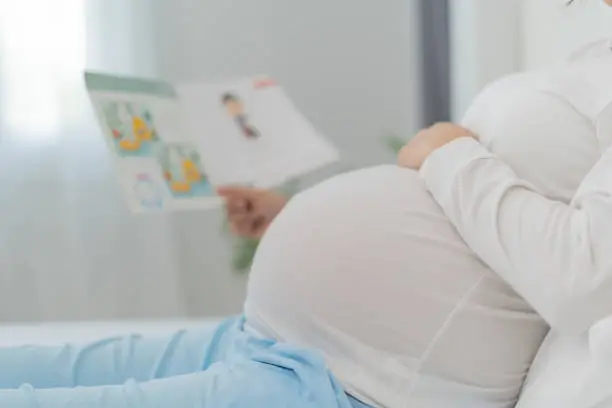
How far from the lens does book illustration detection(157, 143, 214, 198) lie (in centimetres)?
104

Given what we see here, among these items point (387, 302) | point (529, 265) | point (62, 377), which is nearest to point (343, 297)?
point (387, 302)

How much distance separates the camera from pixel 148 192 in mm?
1018

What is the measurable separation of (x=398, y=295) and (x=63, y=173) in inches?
35.7

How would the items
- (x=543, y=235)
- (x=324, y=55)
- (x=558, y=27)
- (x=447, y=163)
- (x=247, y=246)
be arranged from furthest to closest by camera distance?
(x=324, y=55)
(x=247, y=246)
(x=558, y=27)
(x=447, y=163)
(x=543, y=235)

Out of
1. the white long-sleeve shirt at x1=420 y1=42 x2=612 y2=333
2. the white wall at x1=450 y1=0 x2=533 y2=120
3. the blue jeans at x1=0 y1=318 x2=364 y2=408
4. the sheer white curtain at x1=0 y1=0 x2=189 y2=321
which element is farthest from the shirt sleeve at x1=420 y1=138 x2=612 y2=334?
the sheer white curtain at x1=0 y1=0 x2=189 y2=321

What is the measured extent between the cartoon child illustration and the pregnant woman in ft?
0.97

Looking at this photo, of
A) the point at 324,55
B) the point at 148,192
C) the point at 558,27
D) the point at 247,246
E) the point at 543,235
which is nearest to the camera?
the point at 543,235

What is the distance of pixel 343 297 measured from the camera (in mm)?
669

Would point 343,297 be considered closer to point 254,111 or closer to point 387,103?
point 254,111

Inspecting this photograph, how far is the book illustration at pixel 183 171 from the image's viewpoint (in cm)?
104

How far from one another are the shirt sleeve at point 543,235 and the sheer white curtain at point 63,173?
90 centimetres

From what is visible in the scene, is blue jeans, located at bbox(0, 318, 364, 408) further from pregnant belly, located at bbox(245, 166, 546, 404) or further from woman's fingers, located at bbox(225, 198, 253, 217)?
woman's fingers, located at bbox(225, 198, 253, 217)

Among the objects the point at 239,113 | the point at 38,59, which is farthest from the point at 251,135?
the point at 38,59

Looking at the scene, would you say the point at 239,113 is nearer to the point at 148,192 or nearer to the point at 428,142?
the point at 148,192
